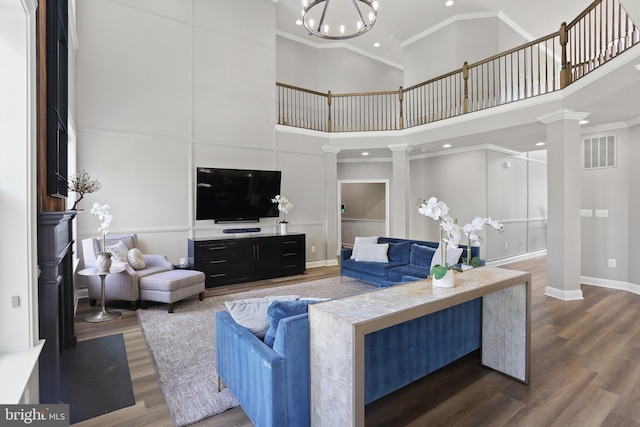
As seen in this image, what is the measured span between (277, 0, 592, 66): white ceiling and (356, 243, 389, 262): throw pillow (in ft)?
15.2

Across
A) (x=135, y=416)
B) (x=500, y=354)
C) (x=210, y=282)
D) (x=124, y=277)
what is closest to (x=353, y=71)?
(x=210, y=282)

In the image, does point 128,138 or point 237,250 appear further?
point 237,250

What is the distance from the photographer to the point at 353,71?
8.62m

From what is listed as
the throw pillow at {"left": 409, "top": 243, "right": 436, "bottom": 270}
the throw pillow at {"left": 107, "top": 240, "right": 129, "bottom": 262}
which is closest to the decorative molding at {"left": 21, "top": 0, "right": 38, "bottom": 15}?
the throw pillow at {"left": 107, "top": 240, "right": 129, "bottom": 262}

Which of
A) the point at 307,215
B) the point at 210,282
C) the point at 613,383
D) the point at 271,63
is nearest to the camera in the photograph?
the point at 613,383

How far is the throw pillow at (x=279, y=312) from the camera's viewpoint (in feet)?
5.93

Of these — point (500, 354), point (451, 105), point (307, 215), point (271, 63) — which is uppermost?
point (271, 63)

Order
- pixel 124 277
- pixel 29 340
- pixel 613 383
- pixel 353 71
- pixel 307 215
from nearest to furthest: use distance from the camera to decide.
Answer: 1. pixel 29 340
2. pixel 613 383
3. pixel 124 277
4. pixel 307 215
5. pixel 353 71

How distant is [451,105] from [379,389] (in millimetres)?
6127

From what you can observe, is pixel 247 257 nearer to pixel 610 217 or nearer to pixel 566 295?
pixel 566 295

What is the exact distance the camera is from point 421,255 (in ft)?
16.2

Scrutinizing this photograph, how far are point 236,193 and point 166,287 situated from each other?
91.8 inches

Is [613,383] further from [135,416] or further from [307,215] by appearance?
[307,215]

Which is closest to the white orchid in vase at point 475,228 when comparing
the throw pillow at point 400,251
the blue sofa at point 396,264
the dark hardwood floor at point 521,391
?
the dark hardwood floor at point 521,391
